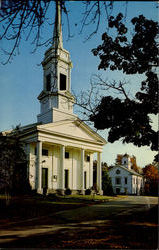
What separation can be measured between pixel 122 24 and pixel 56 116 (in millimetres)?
11637

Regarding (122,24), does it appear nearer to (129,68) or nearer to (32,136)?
(129,68)

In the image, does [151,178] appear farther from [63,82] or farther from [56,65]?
[63,82]

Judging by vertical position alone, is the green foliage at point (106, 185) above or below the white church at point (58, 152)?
below

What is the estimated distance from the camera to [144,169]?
3.74m

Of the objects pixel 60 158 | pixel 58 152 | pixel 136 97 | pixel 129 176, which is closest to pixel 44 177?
pixel 60 158

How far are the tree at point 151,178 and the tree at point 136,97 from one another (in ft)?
1.69

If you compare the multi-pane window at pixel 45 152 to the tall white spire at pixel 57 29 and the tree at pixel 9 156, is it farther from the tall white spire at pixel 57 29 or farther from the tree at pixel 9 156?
the tall white spire at pixel 57 29

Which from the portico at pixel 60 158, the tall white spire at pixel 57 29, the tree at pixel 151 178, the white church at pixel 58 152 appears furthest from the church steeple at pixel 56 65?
the portico at pixel 60 158

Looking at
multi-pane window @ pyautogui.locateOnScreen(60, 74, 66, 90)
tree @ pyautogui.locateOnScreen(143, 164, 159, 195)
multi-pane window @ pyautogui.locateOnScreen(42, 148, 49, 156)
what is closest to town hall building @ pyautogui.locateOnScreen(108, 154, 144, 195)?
tree @ pyautogui.locateOnScreen(143, 164, 159, 195)

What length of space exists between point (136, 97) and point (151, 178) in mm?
1624

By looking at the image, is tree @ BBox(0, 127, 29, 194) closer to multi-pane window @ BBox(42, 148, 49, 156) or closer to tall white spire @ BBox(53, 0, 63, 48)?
tall white spire @ BBox(53, 0, 63, 48)

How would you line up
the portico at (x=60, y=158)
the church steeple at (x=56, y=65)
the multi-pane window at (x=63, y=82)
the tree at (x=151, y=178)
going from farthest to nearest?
the portico at (x=60, y=158), the multi-pane window at (x=63, y=82), the tree at (x=151, y=178), the church steeple at (x=56, y=65)

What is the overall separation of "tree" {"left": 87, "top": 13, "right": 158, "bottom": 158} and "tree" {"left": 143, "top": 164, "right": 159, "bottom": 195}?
1.69 ft

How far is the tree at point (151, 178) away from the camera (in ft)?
11.3
